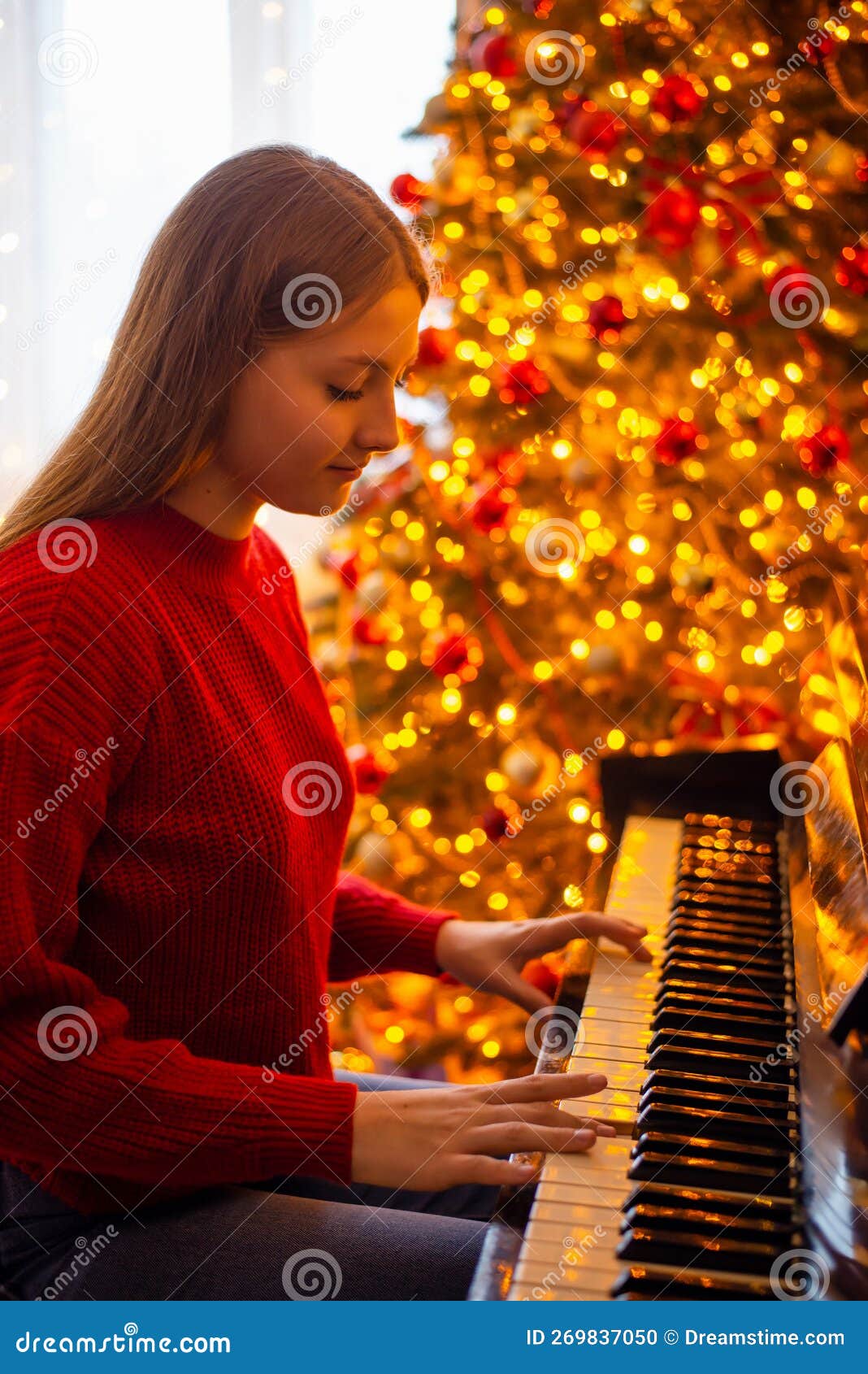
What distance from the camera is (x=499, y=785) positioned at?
2559 mm

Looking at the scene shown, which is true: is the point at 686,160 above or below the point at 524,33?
below

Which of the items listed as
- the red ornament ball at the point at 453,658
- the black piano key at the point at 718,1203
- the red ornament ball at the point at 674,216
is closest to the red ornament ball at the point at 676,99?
the red ornament ball at the point at 674,216

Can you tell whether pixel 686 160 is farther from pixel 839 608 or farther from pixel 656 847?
pixel 656 847

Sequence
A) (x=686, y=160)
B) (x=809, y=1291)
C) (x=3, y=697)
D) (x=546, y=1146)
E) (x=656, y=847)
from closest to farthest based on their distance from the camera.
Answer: (x=809, y=1291) < (x=546, y=1146) < (x=3, y=697) < (x=656, y=847) < (x=686, y=160)

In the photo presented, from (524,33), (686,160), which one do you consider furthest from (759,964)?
(524,33)

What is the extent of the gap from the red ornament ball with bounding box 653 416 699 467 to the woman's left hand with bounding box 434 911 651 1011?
3.40 feet

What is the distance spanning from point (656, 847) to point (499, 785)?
107 centimetres

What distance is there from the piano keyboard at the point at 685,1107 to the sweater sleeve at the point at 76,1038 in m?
0.23

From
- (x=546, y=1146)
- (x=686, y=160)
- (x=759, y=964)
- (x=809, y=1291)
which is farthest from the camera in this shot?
(x=686, y=160)

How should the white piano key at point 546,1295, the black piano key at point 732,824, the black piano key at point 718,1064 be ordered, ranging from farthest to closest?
the black piano key at point 732,824
the black piano key at point 718,1064
the white piano key at point 546,1295

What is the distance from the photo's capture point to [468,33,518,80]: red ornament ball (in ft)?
7.32

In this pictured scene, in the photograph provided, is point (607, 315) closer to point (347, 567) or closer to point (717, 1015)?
point (347, 567)

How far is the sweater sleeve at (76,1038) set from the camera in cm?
102

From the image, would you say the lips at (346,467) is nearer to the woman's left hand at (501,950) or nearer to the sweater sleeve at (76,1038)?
the sweater sleeve at (76,1038)
